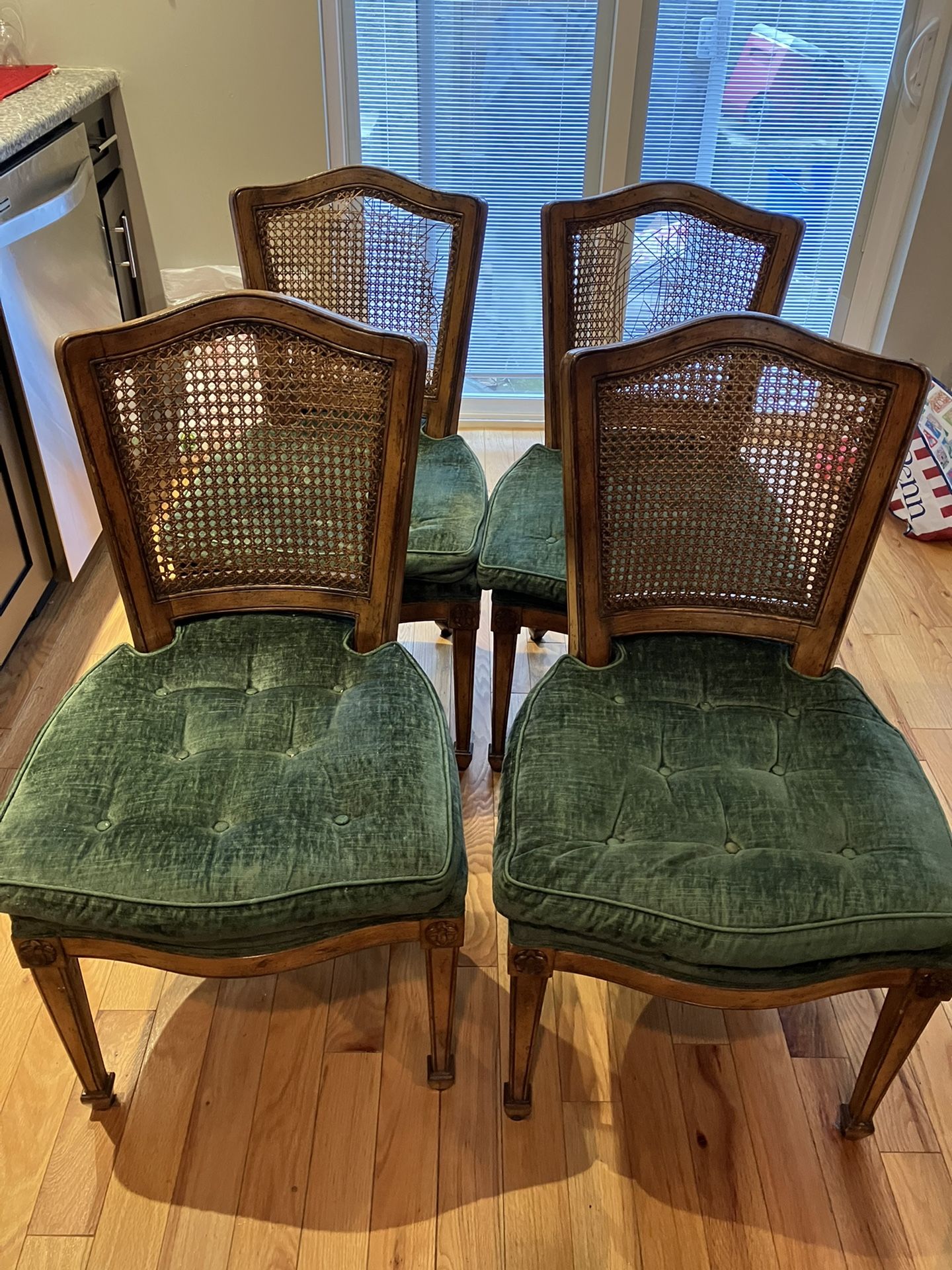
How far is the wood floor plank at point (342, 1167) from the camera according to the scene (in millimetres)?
1250

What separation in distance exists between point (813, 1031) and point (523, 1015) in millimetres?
521

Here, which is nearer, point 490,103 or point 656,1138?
point 656,1138

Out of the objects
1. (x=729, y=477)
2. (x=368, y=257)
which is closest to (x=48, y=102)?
(x=368, y=257)

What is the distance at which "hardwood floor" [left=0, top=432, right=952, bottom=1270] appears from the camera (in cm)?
126

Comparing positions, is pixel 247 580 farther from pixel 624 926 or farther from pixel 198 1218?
pixel 198 1218

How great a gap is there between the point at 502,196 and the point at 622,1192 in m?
2.51

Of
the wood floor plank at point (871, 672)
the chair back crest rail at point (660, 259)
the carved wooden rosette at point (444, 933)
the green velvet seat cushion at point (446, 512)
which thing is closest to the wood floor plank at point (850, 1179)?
the carved wooden rosette at point (444, 933)

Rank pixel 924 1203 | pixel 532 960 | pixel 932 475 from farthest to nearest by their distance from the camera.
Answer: pixel 932 475 < pixel 924 1203 < pixel 532 960

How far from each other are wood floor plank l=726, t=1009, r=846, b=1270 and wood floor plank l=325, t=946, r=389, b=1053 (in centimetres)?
54

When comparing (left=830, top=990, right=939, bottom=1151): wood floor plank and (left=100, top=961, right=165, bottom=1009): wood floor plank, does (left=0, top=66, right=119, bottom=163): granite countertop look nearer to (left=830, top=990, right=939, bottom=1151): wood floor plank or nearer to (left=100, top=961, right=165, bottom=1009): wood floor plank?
(left=100, top=961, right=165, bottom=1009): wood floor plank

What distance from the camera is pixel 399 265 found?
6.37ft

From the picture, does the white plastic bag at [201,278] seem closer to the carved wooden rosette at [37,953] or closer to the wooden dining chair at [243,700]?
the wooden dining chair at [243,700]

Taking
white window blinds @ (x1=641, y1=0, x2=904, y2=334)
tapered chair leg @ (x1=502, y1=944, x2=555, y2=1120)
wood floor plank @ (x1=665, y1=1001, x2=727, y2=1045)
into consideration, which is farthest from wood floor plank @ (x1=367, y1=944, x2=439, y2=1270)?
white window blinds @ (x1=641, y1=0, x2=904, y2=334)

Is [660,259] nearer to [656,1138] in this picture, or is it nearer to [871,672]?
[871,672]
